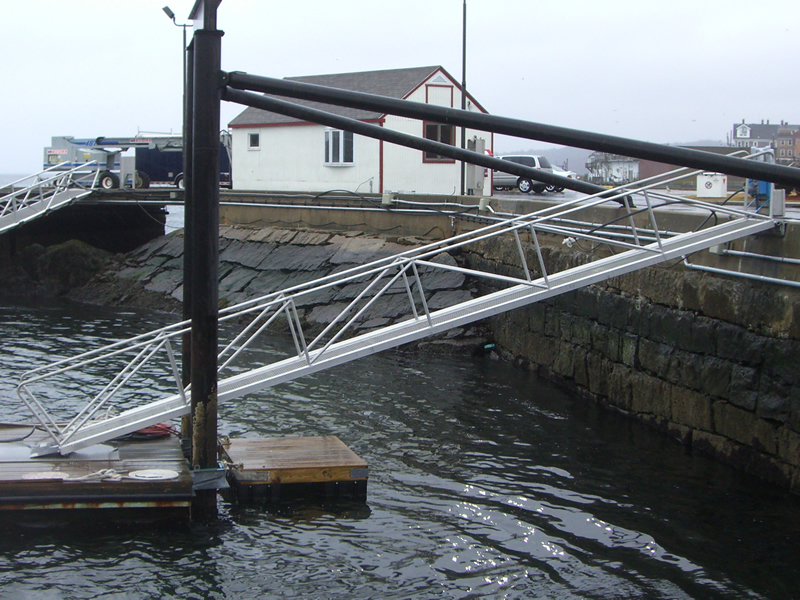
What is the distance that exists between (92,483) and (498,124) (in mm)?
5679

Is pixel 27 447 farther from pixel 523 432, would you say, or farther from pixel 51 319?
pixel 51 319

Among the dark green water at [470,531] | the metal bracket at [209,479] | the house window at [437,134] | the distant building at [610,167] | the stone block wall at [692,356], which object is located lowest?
the dark green water at [470,531]

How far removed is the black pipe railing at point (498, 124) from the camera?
28.4 ft

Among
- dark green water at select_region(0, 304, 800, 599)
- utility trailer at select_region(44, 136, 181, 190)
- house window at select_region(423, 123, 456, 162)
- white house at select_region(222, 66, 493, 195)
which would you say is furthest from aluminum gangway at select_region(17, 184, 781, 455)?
utility trailer at select_region(44, 136, 181, 190)

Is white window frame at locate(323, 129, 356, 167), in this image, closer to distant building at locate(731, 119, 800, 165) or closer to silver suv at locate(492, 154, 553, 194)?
silver suv at locate(492, 154, 553, 194)

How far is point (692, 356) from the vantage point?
12.5m

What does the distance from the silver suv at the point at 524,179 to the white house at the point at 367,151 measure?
3.25 meters

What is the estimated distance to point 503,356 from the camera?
1895 cm

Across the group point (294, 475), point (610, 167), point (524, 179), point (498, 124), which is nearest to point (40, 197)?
point (524, 179)

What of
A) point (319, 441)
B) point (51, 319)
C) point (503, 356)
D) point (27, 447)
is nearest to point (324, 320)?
point (503, 356)

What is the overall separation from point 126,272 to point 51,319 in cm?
519

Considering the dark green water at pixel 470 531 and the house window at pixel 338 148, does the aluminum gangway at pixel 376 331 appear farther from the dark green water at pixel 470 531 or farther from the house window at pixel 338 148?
the house window at pixel 338 148

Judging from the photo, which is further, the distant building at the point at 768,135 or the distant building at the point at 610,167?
the distant building at the point at 768,135

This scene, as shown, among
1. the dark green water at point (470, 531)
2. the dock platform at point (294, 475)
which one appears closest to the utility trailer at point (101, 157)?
the dark green water at point (470, 531)
